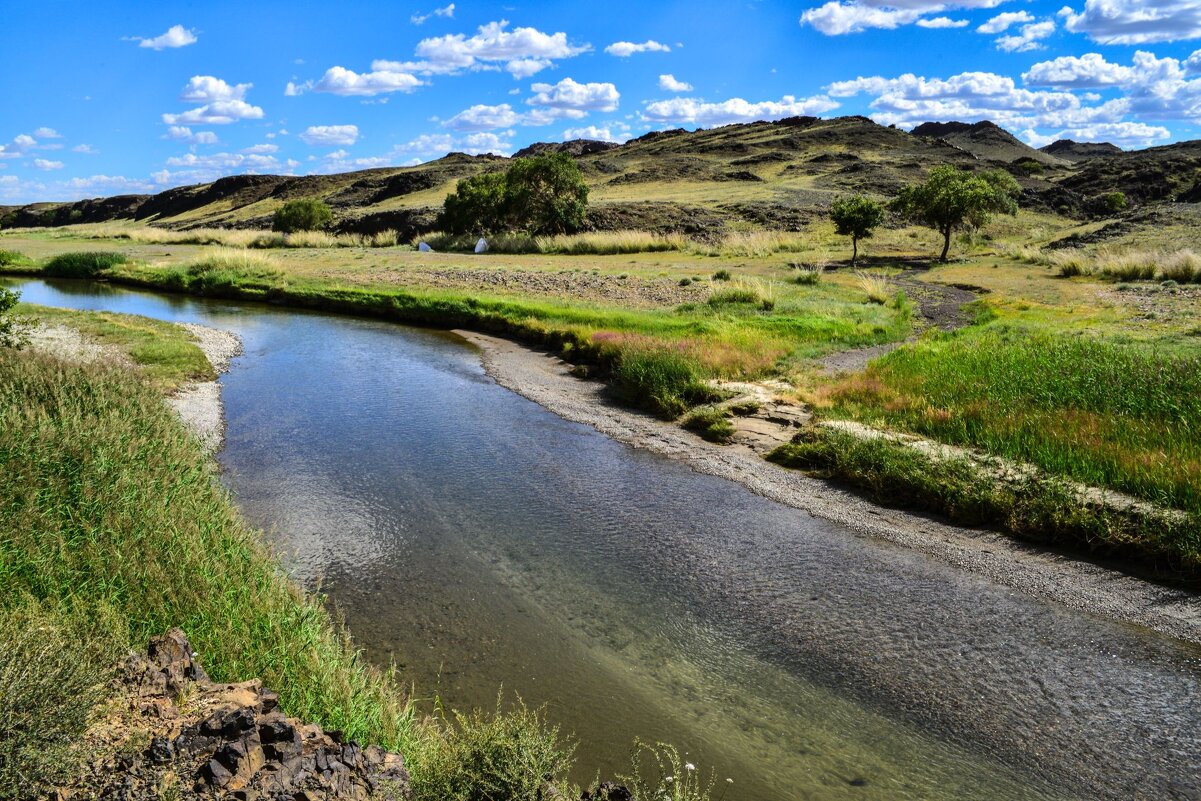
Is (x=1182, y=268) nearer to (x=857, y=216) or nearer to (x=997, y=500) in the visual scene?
(x=857, y=216)

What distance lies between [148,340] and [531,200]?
36.6 metres

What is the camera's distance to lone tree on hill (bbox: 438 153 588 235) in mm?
54875

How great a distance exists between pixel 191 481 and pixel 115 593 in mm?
3477

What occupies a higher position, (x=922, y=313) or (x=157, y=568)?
(x=922, y=313)

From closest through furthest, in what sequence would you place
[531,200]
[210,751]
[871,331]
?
1. [210,751]
2. [871,331]
3. [531,200]

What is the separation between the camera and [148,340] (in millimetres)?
22328

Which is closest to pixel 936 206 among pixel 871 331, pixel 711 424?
pixel 871 331

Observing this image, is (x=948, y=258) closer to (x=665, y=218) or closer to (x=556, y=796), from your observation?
(x=665, y=218)

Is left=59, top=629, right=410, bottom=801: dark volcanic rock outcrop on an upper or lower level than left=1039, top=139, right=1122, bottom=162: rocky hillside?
lower

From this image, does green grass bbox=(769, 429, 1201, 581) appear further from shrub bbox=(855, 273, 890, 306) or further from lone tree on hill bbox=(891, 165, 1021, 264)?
lone tree on hill bbox=(891, 165, 1021, 264)

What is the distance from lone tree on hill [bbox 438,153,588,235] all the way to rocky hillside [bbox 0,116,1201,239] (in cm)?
377

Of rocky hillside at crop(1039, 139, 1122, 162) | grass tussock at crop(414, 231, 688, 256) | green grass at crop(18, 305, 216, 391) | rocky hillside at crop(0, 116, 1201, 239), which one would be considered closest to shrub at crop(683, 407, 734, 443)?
green grass at crop(18, 305, 216, 391)

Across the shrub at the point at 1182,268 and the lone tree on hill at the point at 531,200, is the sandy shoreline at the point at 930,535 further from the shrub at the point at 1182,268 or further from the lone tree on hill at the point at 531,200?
the lone tree on hill at the point at 531,200

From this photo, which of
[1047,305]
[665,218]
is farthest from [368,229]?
[1047,305]
